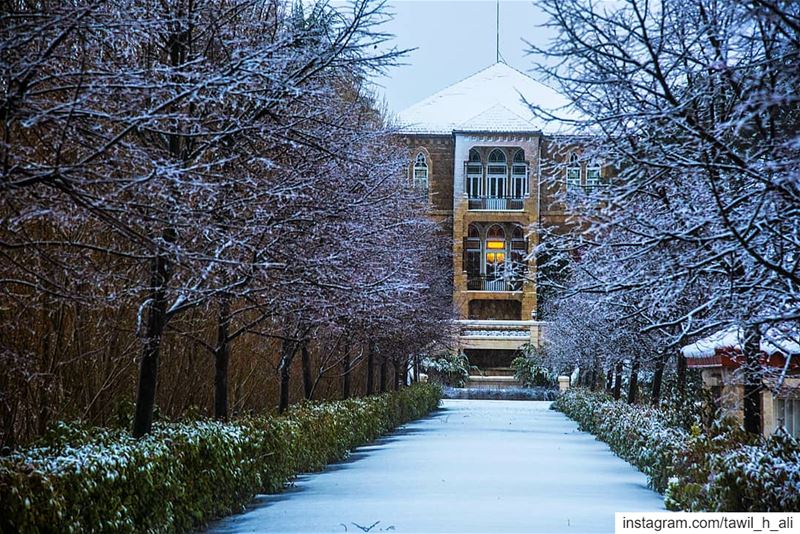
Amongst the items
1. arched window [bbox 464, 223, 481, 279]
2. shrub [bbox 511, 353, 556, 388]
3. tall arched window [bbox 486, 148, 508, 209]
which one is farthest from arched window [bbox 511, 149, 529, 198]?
shrub [bbox 511, 353, 556, 388]

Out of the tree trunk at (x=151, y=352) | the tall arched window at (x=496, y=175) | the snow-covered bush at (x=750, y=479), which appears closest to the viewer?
the snow-covered bush at (x=750, y=479)

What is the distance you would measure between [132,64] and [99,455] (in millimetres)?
3709

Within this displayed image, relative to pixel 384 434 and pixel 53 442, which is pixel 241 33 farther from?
pixel 384 434

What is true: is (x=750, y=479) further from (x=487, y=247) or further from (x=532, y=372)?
(x=487, y=247)

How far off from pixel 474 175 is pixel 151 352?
5223 centimetres

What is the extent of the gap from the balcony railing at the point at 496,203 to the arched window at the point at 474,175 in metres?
0.46

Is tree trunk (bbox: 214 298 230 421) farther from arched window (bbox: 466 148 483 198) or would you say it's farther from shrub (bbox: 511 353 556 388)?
arched window (bbox: 466 148 483 198)

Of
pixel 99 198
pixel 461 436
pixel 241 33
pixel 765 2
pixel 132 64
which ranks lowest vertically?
pixel 461 436

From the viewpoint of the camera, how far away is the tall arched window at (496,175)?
62406mm

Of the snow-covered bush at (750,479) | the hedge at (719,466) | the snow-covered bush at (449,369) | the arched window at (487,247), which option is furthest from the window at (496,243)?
the snow-covered bush at (750,479)

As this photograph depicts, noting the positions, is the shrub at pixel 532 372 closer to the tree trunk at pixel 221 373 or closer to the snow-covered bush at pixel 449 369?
the snow-covered bush at pixel 449 369

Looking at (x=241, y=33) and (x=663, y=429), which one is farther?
(x=663, y=429)

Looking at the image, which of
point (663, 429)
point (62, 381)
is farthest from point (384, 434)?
point (62, 381)

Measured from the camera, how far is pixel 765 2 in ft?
15.5
